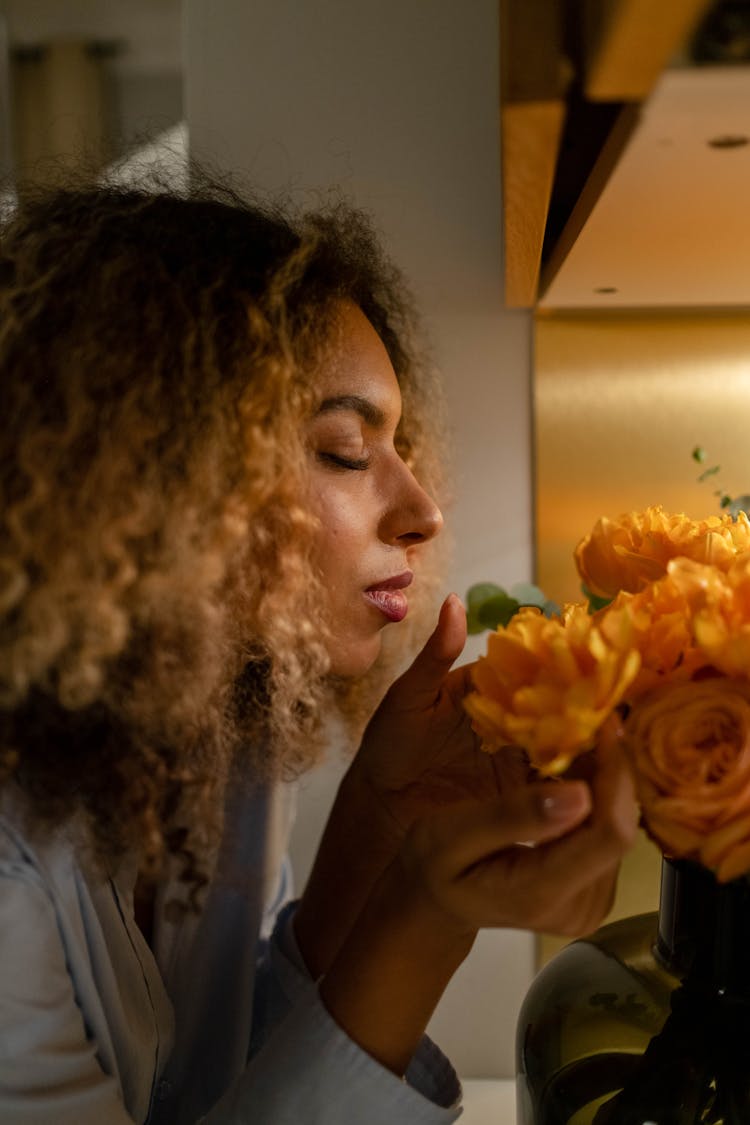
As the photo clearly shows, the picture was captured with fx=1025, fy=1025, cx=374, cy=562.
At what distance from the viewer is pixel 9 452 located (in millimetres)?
585

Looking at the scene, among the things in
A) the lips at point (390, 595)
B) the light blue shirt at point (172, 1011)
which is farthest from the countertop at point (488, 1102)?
the lips at point (390, 595)

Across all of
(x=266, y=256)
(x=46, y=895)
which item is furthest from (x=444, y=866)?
(x=266, y=256)

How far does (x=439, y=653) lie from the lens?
682 mm

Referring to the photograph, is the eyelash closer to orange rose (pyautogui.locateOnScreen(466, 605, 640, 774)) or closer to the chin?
the chin

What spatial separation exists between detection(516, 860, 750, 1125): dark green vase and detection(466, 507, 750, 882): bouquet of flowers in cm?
10

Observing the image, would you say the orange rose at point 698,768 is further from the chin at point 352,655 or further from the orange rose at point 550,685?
the chin at point 352,655

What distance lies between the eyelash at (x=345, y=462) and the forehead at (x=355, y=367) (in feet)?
0.12

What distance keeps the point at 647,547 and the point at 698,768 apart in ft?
0.52

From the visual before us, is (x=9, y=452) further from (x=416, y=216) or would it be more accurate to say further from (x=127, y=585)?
(x=416, y=216)

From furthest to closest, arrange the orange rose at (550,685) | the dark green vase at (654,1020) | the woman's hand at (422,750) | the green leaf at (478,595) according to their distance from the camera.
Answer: the green leaf at (478,595) → the woman's hand at (422,750) → the dark green vase at (654,1020) → the orange rose at (550,685)

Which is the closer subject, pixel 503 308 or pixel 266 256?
pixel 266 256

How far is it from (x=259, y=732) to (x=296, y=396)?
276mm

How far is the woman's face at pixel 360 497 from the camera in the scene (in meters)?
0.67

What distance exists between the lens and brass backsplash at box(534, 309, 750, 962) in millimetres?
900
